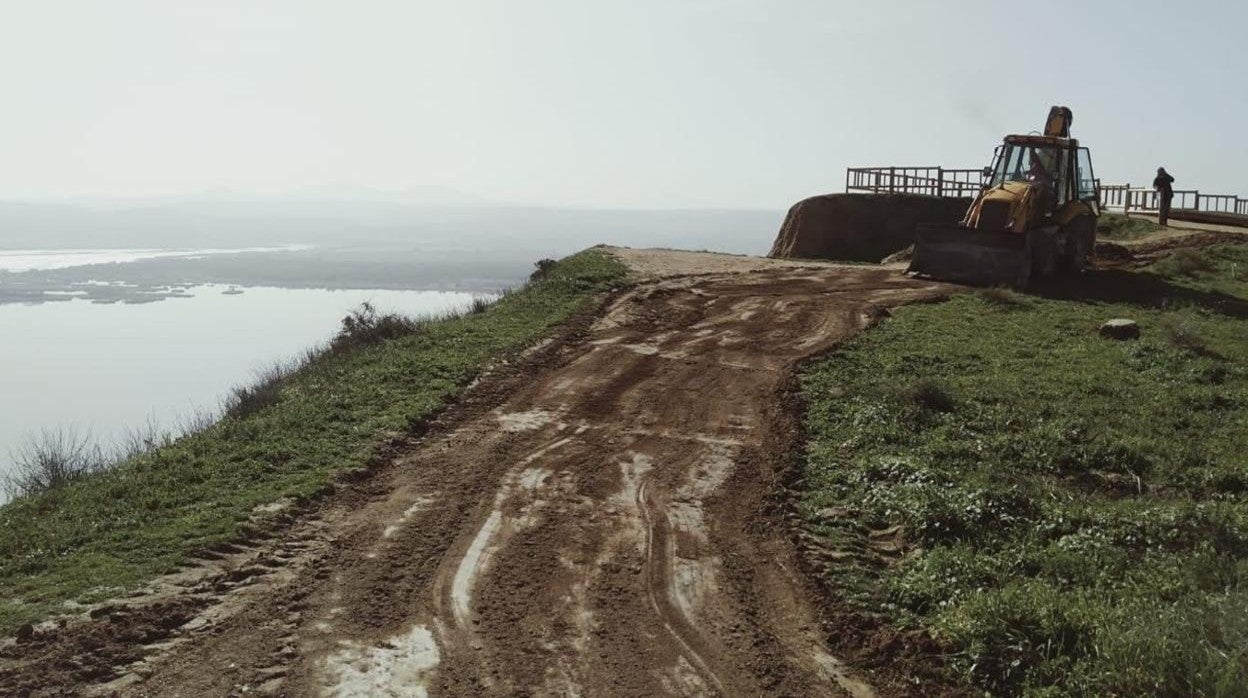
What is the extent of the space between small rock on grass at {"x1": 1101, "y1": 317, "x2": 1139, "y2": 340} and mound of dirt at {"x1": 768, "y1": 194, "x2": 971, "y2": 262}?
A: 22537 millimetres

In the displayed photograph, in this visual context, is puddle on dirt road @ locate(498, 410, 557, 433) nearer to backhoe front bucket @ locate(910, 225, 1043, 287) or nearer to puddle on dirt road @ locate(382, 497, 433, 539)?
puddle on dirt road @ locate(382, 497, 433, 539)

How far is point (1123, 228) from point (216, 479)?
123 ft

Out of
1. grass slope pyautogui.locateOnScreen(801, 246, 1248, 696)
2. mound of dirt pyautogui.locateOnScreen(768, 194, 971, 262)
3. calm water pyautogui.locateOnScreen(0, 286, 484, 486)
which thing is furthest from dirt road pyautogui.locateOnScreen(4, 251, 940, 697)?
mound of dirt pyautogui.locateOnScreen(768, 194, 971, 262)

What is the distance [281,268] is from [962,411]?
135 meters

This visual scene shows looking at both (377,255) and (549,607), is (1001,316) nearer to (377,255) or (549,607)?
(549,607)

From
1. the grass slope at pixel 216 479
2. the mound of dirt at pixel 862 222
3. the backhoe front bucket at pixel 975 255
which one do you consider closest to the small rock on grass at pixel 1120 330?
the backhoe front bucket at pixel 975 255

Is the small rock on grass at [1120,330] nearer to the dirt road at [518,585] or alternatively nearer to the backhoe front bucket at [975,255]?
the backhoe front bucket at [975,255]

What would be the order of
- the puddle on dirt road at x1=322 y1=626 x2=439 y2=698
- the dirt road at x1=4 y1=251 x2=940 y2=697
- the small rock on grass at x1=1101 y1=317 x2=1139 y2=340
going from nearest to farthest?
the puddle on dirt road at x1=322 y1=626 x2=439 y2=698 < the dirt road at x1=4 y1=251 x2=940 y2=697 < the small rock on grass at x1=1101 y1=317 x2=1139 y2=340

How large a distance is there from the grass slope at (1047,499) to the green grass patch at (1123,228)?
66.9 ft

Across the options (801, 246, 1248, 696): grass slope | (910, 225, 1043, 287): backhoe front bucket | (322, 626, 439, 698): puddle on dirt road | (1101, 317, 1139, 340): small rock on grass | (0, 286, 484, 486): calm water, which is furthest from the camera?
(0, 286, 484, 486): calm water

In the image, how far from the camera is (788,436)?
12.6 metres

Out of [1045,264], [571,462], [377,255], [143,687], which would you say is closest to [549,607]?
[143,687]

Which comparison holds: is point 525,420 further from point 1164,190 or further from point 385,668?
point 1164,190

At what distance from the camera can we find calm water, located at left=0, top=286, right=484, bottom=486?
44.2m
